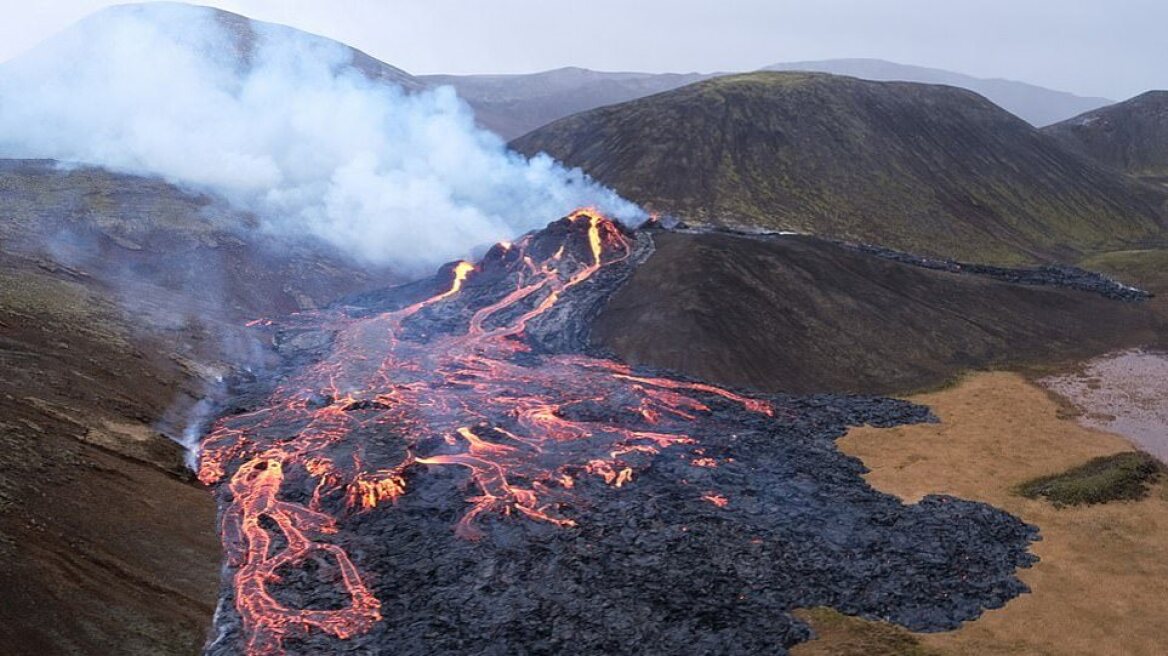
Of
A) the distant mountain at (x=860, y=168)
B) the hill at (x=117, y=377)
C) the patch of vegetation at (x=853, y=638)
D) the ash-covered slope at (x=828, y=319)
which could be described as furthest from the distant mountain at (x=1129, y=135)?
the patch of vegetation at (x=853, y=638)

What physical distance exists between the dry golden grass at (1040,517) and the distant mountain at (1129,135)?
118854 millimetres

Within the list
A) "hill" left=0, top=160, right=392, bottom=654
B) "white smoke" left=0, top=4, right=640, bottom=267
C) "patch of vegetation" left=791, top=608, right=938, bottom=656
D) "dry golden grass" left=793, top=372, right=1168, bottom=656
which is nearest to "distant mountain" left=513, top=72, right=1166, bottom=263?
"white smoke" left=0, top=4, right=640, bottom=267

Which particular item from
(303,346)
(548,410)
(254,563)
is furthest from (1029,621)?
(303,346)

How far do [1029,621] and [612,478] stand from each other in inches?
585

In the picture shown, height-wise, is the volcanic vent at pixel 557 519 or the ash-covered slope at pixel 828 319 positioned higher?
the ash-covered slope at pixel 828 319

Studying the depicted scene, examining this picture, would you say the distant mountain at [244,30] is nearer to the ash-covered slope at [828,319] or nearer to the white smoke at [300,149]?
the white smoke at [300,149]

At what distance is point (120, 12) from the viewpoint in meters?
127

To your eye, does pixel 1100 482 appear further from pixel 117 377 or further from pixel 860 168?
pixel 860 168

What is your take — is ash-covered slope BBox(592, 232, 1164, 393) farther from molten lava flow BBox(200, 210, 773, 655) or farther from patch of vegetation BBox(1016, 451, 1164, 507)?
→ patch of vegetation BBox(1016, 451, 1164, 507)

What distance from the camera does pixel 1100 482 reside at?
30266mm

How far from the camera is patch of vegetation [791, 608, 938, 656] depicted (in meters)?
21.1

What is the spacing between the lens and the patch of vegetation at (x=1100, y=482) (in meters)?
29.7

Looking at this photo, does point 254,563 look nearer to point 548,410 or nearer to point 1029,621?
point 548,410

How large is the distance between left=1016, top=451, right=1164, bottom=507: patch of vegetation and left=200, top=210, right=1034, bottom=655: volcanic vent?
344cm
